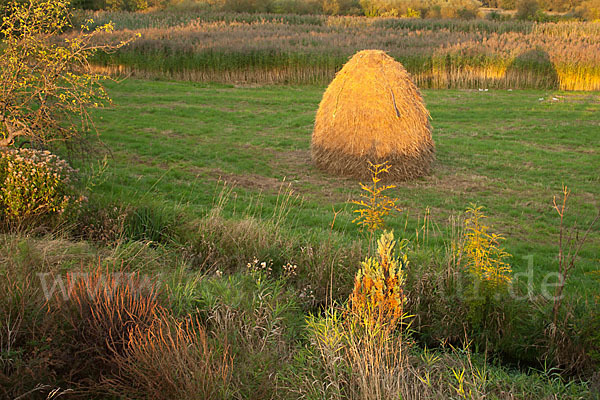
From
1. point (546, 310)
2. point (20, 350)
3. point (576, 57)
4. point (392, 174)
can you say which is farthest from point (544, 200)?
point (576, 57)

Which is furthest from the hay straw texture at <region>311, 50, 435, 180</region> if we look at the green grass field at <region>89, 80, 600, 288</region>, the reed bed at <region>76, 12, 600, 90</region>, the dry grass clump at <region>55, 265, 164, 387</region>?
the reed bed at <region>76, 12, 600, 90</region>

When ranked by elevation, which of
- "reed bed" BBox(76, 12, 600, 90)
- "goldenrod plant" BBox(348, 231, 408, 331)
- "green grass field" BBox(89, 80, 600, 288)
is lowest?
"green grass field" BBox(89, 80, 600, 288)

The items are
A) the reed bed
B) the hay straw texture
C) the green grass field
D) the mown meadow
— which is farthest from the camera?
the reed bed

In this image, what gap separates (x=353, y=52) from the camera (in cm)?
2397

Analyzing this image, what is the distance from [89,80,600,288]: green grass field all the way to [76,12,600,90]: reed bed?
2.84 m

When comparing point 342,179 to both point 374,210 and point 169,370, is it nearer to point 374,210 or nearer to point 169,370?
point 374,210

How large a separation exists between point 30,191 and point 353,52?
1923 cm

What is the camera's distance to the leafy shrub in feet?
21.7

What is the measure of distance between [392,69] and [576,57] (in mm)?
14378

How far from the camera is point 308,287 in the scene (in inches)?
236

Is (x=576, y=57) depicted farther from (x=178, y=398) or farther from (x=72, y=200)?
(x=178, y=398)

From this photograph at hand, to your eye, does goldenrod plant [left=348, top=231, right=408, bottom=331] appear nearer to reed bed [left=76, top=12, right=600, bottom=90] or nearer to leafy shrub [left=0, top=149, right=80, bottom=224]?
leafy shrub [left=0, top=149, right=80, bottom=224]

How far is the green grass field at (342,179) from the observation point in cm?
844

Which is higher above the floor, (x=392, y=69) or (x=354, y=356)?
(x=392, y=69)
